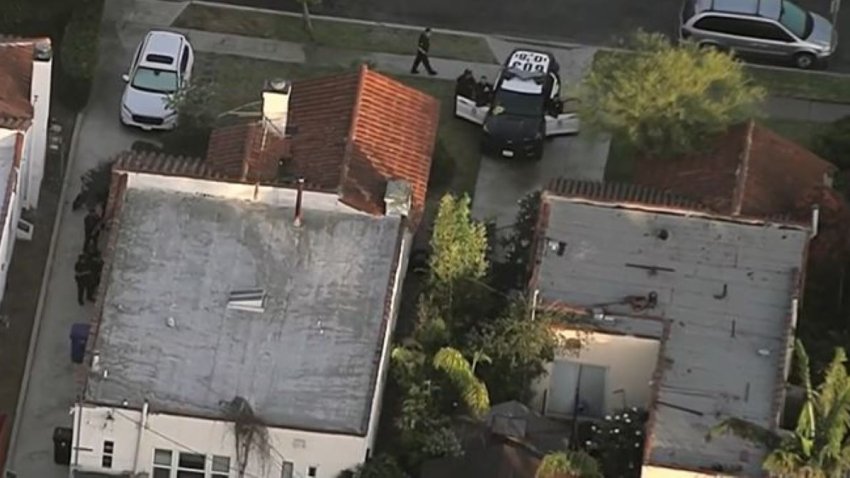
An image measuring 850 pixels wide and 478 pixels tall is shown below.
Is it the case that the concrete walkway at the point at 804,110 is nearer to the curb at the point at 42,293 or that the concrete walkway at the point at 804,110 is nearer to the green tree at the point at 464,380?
the green tree at the point at 464,380

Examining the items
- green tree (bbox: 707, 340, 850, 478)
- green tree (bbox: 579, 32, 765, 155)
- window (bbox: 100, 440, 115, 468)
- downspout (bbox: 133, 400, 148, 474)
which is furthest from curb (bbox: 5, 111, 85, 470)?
green tree (bbox: 707, 340, 850, 478)

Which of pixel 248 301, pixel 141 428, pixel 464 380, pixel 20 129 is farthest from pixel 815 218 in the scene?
pixel 20 129

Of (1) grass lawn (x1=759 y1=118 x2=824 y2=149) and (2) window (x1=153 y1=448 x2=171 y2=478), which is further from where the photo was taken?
(1) grass lawn (x1=759 y1=118 x2=824 y2=149)

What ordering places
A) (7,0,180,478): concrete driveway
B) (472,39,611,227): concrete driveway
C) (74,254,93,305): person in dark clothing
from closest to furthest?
(7,0,180,478): concrete driveway < (74,254,93,305): person in dark clothing < (472,39,611,227): concrete driveway

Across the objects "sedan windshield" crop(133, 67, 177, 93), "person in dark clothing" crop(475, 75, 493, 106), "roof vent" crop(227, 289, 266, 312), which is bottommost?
"roof vent" crop(227, 289, 266, 312)

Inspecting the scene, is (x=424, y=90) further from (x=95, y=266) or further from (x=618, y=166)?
(x=95, y=266)

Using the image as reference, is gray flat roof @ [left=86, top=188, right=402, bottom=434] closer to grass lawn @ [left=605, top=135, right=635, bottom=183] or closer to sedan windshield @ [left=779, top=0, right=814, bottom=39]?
grass lawn @ [left=605, top=135, right=635, bottom=183]

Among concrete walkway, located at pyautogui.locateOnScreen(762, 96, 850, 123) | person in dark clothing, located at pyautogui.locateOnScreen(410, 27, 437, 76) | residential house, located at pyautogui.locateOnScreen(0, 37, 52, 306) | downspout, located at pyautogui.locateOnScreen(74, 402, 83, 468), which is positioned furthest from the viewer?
concrete walkway, located at pyautogui.locateOnScreen(762, 96, 850, 123)
